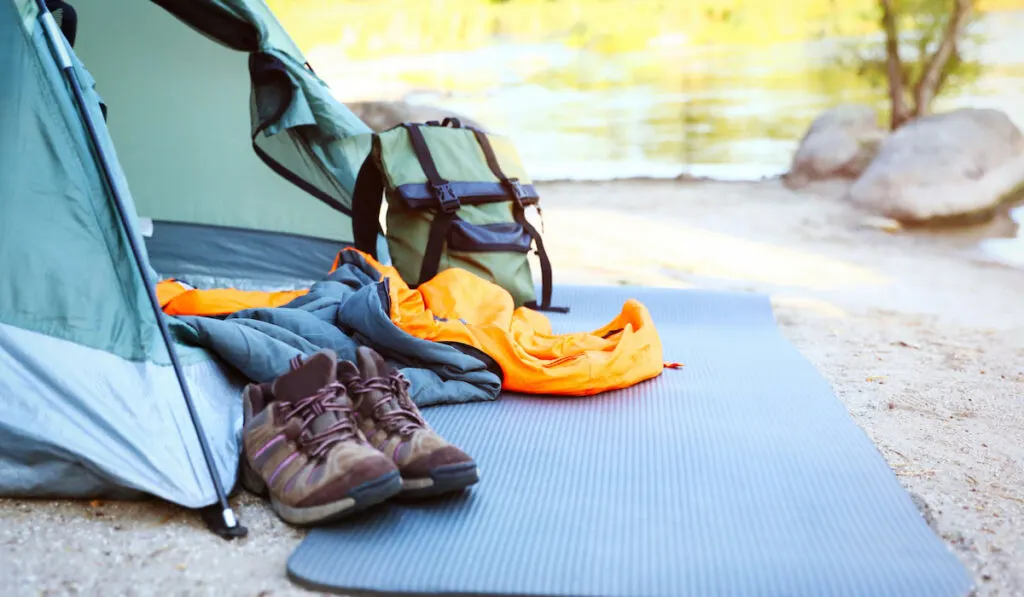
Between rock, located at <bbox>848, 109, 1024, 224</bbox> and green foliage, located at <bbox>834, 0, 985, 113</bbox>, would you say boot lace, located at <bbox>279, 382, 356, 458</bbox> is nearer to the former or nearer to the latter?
rock, located at <bbox>848, 109, 1024, 224</bbox>

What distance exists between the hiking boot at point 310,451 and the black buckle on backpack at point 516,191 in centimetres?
110

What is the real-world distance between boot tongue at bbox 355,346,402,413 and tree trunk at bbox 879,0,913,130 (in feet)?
15.7

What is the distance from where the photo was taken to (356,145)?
91.4 inches

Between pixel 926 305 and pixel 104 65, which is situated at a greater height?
pixel 104 65

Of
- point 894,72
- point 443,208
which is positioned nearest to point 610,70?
point 894,72

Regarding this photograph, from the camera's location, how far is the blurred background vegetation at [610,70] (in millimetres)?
5676

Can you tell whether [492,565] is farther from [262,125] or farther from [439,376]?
[262,125]

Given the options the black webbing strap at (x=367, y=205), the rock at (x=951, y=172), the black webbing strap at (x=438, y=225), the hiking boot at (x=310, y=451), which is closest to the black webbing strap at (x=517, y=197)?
the black webbing strap at (x=438, y=225)

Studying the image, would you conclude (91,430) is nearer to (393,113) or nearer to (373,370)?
(373,370)

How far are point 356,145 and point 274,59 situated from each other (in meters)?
0.32

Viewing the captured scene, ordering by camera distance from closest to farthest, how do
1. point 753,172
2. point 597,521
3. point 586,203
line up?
1. point 597,521
2. point 586,203
3. point 753,172

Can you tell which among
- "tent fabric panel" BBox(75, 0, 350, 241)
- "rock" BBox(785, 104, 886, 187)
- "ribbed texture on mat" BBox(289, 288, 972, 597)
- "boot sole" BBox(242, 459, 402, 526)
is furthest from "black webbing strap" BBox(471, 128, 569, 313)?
"rock" BBox(785, 104, 886, 187)

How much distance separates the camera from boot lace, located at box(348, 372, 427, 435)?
51.5 inches

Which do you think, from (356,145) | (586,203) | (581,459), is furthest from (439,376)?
(586,203)
